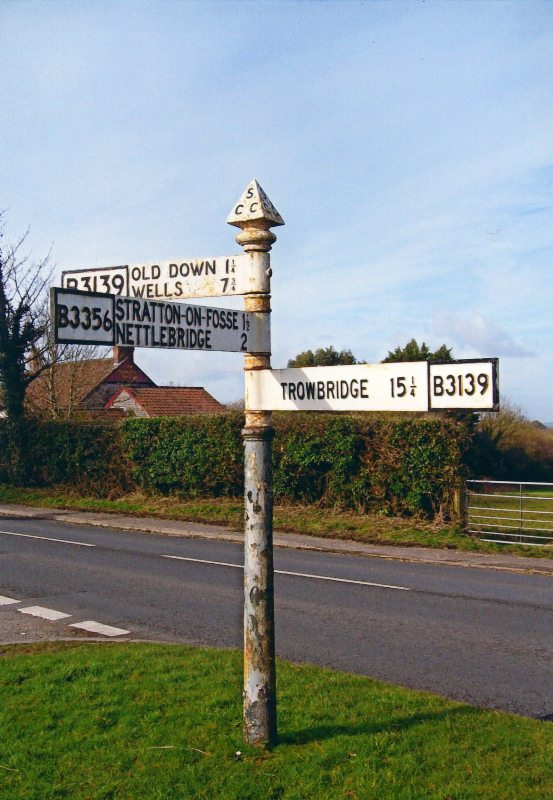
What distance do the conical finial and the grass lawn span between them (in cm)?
319

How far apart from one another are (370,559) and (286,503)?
5.93 meters

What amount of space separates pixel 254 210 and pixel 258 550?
2059 millimetres

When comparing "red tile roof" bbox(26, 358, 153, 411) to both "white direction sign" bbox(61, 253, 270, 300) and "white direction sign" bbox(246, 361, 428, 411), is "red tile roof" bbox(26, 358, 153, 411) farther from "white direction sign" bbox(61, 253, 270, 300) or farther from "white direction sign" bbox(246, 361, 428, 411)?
"white direction sign" bbox(246, 361, 428, 411)

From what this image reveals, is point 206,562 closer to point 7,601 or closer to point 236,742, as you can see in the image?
point 7,601

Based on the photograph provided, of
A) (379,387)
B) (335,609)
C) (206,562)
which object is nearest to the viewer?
(379,387)

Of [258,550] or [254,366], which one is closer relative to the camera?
[258,550]

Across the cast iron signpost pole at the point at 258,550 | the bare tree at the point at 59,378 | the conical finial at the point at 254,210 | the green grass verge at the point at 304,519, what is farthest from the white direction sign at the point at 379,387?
the bare tree at the point at 59,378

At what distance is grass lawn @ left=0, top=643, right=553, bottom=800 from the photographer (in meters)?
4.56

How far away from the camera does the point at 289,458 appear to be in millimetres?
21016

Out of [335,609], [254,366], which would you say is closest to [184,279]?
[254,366]

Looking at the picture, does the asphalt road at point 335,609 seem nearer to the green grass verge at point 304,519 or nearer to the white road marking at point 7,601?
the white road marking at point 7,601

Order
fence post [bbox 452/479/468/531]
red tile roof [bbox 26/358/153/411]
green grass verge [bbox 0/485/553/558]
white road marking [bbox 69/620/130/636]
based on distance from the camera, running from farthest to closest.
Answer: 1. red tile roof [bbox 26/358/153/411]
2. fence post [bbox 452/479/468/531]
3. green grass verge [bbox 0/485/553/558]
4. white road marking [bbox 69/620/130/636]

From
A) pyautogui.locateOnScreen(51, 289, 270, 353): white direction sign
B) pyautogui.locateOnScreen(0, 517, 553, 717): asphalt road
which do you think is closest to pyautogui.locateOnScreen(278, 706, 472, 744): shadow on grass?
pyautogui.locateOnScreen(0, 517, 553, 717): asphalt road

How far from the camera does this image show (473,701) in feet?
21.9
